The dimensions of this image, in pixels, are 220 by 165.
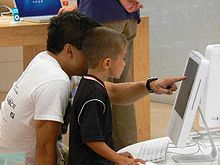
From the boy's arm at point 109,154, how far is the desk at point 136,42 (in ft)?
4.91

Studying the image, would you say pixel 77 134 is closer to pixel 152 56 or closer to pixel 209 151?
pixel 209 151

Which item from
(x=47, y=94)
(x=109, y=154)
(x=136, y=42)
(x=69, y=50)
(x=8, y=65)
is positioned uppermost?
(x=69, y=50)

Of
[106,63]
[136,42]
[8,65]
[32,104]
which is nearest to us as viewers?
[106,63]

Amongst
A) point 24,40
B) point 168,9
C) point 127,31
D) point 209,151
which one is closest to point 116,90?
point 209,151

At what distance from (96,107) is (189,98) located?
0.97 feet

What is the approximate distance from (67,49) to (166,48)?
10.4 ft

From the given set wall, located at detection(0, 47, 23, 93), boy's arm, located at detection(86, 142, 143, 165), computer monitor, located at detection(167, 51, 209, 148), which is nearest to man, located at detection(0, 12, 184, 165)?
computer monitor, located at detection(167, 51, 209, 148)

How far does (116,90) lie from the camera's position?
2.12 meters

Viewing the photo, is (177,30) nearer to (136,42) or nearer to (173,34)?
(173,34)

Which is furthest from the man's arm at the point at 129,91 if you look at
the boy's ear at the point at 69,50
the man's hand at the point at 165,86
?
the boy's ear at the point at 69,50

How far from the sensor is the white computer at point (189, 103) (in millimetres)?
1563

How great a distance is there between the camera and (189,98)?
1597mm

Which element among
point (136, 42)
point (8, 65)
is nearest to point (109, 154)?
point (136, 42)

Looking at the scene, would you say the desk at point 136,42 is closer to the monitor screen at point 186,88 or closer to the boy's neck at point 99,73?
the boy's neck at point 99,73
